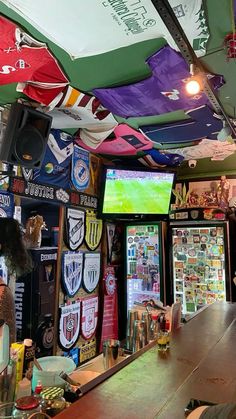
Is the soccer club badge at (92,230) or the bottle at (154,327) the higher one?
the soccer club badge at (92,230)

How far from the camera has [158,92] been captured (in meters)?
2.60

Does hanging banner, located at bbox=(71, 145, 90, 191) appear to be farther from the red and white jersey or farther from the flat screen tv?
the red and white jersey

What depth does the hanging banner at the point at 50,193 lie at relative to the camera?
334cm

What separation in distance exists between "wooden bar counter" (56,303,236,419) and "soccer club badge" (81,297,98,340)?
2.66 meters

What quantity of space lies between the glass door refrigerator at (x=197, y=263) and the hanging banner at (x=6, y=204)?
7.94ft

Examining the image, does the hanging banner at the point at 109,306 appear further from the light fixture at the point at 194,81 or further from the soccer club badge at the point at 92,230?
the light fixture at the point at 194,81

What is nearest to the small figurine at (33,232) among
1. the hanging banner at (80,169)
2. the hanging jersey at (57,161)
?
the hanging jersey at (57,161)

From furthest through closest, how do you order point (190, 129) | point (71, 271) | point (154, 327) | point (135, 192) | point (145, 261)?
point (145, 261)
point (135, 192)
point (71, 271)
point (190, 129)
point (154, 327)

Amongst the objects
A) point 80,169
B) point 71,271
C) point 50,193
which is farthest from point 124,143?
point 71,271

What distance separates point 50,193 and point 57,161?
0.40 metres

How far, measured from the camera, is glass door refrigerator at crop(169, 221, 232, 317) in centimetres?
456

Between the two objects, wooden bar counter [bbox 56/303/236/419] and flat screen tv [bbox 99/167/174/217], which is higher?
flat screen tv [bbox 99/167/174/217]

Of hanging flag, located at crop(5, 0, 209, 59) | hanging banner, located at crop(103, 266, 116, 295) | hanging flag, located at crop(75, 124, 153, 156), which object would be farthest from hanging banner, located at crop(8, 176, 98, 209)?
hanging flag, located at crop(5, 0, 209, 59)

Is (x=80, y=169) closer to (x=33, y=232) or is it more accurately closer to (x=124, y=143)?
(x=124, y=143)
